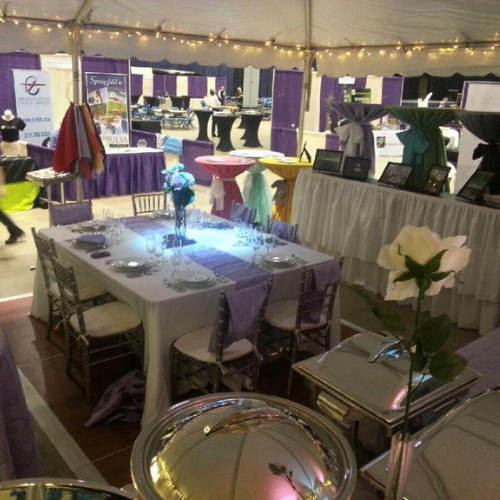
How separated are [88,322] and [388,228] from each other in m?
2.50

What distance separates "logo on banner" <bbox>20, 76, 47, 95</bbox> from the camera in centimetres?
912

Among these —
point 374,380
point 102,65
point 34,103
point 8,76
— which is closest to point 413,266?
point 374,380

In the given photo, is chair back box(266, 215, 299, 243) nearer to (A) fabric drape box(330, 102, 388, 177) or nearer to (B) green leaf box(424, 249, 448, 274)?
(A) fabric drape box(330, 102, 388, 177)

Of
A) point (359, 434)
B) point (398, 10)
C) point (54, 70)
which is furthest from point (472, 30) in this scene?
point (54, 70)

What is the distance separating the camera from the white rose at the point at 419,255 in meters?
0.81

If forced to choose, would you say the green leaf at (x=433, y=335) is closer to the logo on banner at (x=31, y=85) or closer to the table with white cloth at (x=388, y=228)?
the table with white cloth at (x=388, y=228)

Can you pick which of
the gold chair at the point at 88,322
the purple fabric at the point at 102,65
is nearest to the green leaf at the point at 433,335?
the gold chair at the point at 88,322

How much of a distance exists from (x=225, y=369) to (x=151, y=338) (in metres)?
0.40

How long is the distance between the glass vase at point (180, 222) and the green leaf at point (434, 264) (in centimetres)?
268

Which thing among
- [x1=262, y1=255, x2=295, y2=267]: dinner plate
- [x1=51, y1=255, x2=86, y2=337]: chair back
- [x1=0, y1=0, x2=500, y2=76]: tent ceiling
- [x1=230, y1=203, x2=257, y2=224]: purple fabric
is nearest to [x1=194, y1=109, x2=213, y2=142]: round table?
[x1=0, y1=0, x2=500, y2=76]: tent ceiling

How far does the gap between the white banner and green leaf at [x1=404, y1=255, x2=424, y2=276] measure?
9462 mm

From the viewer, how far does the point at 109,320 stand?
2.96m

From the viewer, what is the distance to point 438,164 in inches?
170

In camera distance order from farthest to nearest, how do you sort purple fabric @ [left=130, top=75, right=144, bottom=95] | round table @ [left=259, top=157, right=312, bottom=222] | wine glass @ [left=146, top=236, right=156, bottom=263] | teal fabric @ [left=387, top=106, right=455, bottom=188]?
purple fabric @ [left=130, top=75, right=144, bottom=95]
round table @ [left=259, top=157, right=312, bottom=222]
teal fabric @ [left=387, top=106, right=455, bottom=188]
wine glass @ [left=146, top=236, right=156, bottom=263]
